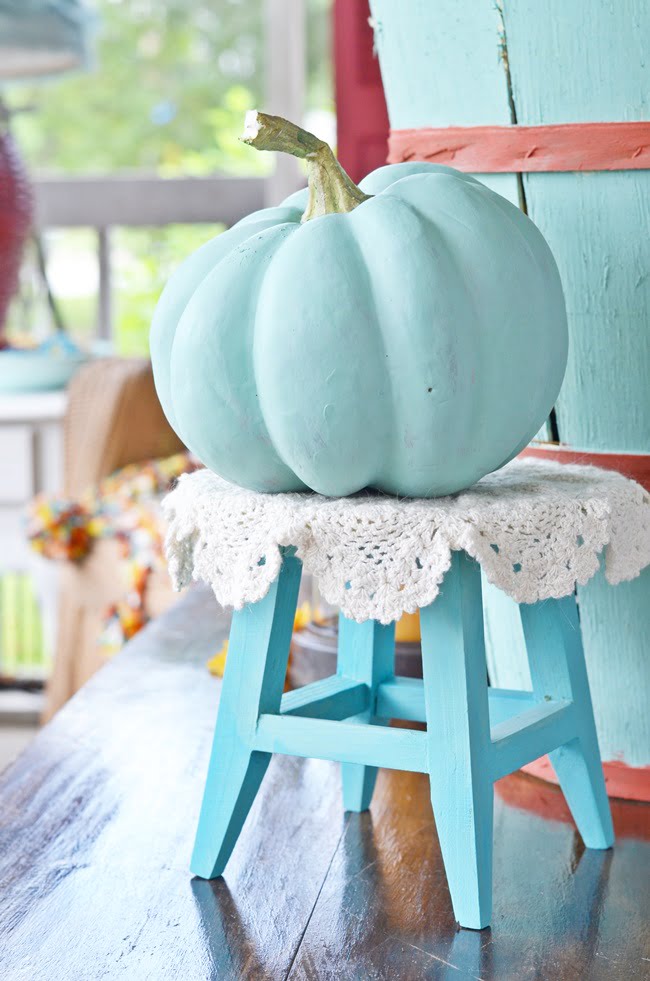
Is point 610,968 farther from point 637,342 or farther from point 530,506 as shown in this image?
point 637,342

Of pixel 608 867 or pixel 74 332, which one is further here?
pixel 74 332

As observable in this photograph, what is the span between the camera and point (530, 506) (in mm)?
658

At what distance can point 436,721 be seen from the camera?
64 centimetres

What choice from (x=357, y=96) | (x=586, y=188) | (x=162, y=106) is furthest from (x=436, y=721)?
(x=162, y=106)

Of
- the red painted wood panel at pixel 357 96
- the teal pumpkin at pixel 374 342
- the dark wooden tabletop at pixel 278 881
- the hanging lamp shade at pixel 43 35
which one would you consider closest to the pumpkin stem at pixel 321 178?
the teal pumpkin at pixel 374 342

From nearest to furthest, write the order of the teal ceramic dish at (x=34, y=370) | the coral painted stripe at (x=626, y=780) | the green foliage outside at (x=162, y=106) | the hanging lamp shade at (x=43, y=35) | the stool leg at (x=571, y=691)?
the stool leg at (x=571, y=691)
the coral painted stripe at (x=626, y=780)
the hanging lamp shade at (x=43, y=35)
the teal ceramic dish at (x=34, y=370)
the green foliage outside at (x=162, y=106)

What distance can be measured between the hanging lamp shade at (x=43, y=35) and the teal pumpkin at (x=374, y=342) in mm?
1479

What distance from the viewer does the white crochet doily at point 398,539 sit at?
62 cm

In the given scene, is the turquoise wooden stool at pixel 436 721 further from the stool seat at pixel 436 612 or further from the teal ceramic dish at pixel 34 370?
the teal ceramic dish at pixel 34 370

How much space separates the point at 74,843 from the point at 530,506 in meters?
0.39

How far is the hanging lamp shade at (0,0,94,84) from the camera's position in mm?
1937

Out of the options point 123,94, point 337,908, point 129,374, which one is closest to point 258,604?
point 337,908

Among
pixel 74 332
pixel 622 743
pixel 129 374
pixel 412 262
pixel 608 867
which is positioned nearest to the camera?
pixel 412 262

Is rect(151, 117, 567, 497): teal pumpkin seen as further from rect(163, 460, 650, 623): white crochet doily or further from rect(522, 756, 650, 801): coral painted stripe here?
rect(522, 756, 650, 801): coral painted stripe
